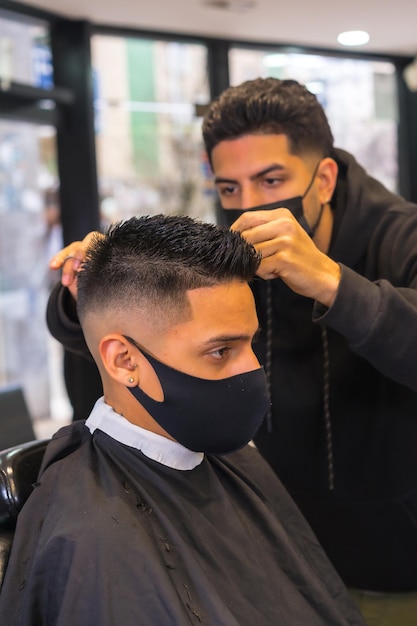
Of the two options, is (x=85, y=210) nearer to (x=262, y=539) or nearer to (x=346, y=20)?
(x=346, y=20)

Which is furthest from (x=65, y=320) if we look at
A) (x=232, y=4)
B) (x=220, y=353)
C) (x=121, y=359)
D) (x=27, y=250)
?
(x=232, y=4)

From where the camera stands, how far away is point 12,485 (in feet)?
4.72

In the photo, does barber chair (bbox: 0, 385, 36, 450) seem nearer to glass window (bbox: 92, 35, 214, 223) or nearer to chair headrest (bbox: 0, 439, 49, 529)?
chair headrest (bbox: 0, 439, 49, 529)

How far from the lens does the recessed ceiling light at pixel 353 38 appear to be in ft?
20.3

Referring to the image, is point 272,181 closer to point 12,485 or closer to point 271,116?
point 271,116

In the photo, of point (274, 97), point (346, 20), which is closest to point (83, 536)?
point (274, 97)

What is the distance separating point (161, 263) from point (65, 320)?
401mm

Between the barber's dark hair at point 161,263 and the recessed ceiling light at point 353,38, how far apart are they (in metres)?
5.10

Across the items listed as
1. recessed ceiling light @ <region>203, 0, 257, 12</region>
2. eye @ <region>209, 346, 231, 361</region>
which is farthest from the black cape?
recessed ceiling light @ <region>203, 0, 257, 12</region>

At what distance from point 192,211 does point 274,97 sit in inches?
161

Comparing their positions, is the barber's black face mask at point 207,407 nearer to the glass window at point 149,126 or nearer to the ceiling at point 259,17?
the ceiling at point 259,17

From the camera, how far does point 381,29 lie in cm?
615

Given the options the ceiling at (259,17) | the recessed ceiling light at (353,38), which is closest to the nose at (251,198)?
the ceiling at (259,17)

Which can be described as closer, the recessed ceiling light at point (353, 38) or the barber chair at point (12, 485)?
the barber chair at point (12, 485)
